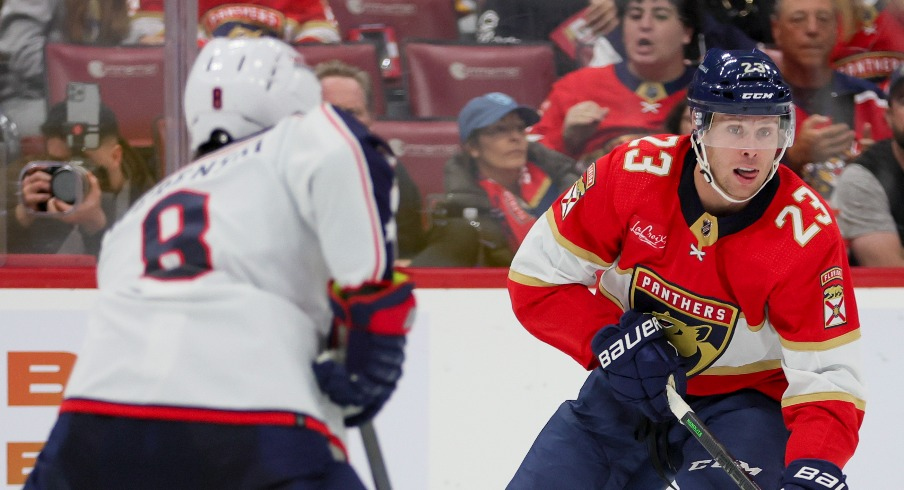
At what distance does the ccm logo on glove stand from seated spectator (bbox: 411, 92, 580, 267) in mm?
977

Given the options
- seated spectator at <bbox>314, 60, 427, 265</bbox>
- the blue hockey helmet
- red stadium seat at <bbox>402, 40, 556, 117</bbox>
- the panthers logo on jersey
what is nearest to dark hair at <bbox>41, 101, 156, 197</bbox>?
seated spectator at <bbox>314, 60, 427, 265</bbox>

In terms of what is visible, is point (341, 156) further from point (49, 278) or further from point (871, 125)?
point (871, 125)

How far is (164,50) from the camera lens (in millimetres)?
3146

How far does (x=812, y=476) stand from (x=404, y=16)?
198 centimetres

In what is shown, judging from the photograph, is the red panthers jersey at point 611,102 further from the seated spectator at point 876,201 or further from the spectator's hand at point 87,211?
the spectator's hand at point 87,211

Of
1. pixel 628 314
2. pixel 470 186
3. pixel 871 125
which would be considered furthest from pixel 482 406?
pixel 871 125

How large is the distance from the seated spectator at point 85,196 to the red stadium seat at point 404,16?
0.74 m

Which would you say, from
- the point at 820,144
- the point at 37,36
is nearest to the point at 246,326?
the point at 37,36

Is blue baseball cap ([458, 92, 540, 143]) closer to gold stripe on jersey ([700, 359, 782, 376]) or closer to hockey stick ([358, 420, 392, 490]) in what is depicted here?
gold stripe on jersey ([700, 359, 782, 376])

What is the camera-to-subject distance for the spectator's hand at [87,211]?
10.1ft

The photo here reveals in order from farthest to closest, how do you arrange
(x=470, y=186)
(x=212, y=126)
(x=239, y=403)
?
1. (x=470, y=186)
2. (x=212, y=126)
3. (x=239, y=403)

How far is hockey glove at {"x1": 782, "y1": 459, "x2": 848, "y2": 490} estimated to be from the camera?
6.59ft

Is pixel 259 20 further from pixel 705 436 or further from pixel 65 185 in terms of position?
pixel 705 436

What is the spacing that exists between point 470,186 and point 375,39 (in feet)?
1.86
